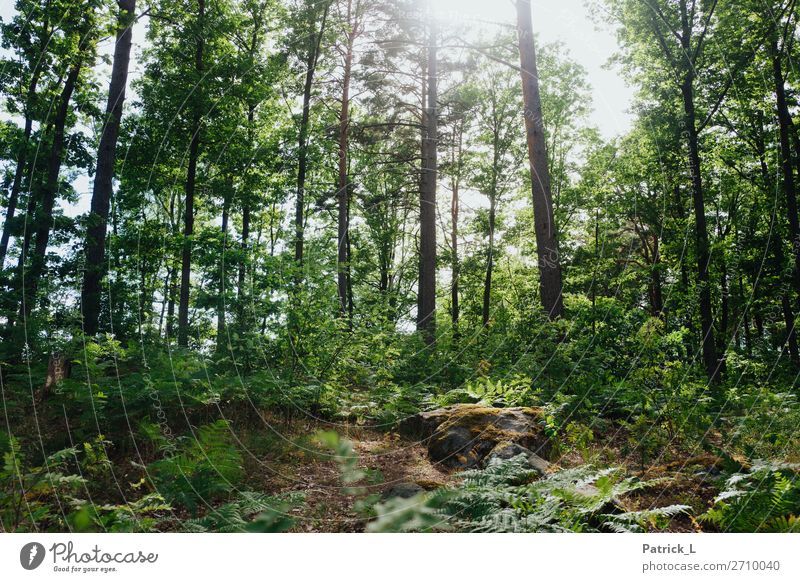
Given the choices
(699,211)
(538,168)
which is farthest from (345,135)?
(699,211)

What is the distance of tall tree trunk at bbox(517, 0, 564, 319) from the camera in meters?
8.71

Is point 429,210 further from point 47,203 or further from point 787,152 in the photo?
point 47,203

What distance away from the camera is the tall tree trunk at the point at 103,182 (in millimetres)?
6996

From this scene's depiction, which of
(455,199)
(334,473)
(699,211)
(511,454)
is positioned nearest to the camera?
(334,473)

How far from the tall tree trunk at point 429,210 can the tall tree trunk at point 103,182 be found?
227 inches

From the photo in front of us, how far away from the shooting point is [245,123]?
13727 mm

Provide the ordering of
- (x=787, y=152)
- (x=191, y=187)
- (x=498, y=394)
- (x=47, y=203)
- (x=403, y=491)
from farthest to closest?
(x=191, y=187) → (x=47, y=203) → (x=498, y=394) → (x=787, y=152) → (x=403, y=491)

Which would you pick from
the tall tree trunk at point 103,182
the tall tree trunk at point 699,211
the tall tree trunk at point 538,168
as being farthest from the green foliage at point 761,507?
the tall tree trunk at point 103,182

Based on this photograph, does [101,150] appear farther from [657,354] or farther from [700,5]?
[700,5]

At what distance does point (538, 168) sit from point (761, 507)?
6.73 meters

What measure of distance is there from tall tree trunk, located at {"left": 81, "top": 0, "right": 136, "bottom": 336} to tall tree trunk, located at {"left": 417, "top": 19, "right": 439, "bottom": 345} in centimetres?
576

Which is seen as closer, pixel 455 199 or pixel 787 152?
pixel 787 152

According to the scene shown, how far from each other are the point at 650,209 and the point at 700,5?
710cm

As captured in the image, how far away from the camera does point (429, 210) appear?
1040 centimetres
